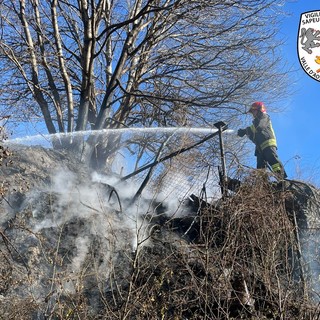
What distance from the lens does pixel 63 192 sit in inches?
323

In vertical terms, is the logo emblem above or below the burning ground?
above

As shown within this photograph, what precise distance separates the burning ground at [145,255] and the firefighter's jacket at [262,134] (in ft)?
4.63

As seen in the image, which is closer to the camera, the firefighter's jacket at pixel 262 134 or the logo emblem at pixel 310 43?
the logo emblem at pixel 310 43

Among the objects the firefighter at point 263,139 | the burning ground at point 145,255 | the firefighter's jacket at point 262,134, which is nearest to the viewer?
the burning ground at point 145,255

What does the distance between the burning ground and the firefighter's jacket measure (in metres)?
1.41

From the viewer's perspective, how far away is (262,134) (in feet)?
30.3

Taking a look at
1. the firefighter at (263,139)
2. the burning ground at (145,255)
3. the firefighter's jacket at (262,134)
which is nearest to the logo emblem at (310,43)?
the burning ground at (145,255)

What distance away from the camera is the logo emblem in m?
5.58

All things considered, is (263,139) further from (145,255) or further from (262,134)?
(145,255)

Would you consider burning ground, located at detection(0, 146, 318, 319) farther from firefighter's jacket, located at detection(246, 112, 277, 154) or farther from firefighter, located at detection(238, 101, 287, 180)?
firefighter's jacket, located at detection(246, 112, 277, 154)

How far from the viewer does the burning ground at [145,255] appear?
5418 millimetres

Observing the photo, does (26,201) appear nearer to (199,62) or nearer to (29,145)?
(29,145)

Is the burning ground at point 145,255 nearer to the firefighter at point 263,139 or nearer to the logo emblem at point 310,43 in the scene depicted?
the firefighter at point 263,139

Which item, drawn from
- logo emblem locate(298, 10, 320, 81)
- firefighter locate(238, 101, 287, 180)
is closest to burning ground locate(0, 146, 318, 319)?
firefighter locate(238, 101, 287, 180)
